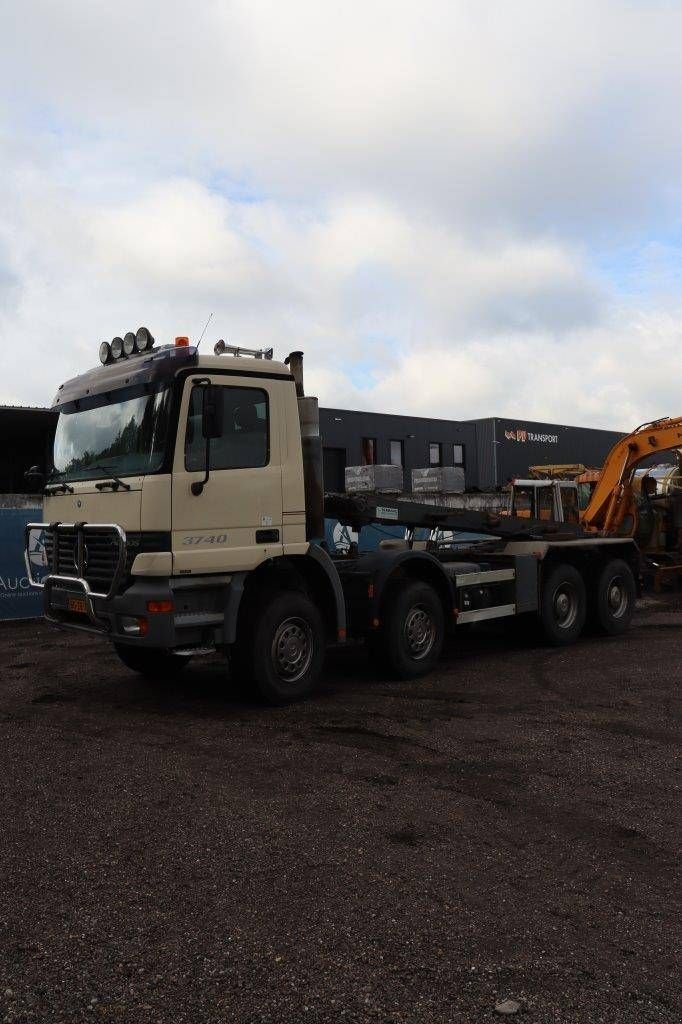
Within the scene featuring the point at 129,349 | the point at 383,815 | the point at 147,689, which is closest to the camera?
the point at 383,815

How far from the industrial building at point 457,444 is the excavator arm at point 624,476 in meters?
23.0

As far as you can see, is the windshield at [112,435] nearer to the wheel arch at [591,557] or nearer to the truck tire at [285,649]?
the truck tire at [285,649]

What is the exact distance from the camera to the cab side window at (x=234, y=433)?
282 inches

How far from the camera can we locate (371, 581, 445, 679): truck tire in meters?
8.85

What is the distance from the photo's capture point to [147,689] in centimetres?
886

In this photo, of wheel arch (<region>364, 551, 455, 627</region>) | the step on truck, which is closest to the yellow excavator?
wheel arch (<region>364, 551, 455, 627</region>)

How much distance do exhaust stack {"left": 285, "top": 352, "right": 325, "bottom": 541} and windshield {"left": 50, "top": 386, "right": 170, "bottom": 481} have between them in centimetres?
152

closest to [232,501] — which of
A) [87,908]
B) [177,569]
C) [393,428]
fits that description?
[177,569]

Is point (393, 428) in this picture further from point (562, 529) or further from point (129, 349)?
point (129, 349)

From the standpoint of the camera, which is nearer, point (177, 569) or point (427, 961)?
point (427, 961)

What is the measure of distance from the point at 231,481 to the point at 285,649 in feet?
5.43

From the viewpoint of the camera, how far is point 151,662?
9320mm

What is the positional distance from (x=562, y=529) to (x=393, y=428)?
106ft

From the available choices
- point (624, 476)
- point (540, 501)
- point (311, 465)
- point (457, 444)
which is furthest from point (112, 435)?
point (457, 444)
